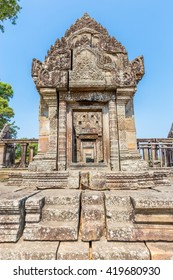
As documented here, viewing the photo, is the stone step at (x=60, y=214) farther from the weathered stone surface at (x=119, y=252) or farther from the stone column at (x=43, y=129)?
the stone column at (x=43, y=129)

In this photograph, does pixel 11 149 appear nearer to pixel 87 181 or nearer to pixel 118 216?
pixel 87 181

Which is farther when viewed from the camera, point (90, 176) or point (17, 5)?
point (17, 5)

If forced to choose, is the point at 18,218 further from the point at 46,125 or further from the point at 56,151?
the point at 46,125

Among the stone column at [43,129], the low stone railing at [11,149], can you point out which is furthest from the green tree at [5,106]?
the stone column at [43,129]

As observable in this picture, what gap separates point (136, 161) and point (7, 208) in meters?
3.17

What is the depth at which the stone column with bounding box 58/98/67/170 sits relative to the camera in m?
4.37

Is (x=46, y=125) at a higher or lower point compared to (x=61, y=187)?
higher

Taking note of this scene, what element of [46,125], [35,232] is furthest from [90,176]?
[46,125]

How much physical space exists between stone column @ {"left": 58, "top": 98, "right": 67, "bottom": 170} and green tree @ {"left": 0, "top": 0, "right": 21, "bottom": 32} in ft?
21.0

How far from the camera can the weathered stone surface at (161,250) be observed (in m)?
1.66

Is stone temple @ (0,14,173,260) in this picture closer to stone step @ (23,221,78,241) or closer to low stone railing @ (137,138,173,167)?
stone step @ (23,221,78,241)

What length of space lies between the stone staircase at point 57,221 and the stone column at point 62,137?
1.93 m

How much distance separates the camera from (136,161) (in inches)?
166

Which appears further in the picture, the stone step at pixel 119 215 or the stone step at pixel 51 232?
the stone step at pixel 119 215
